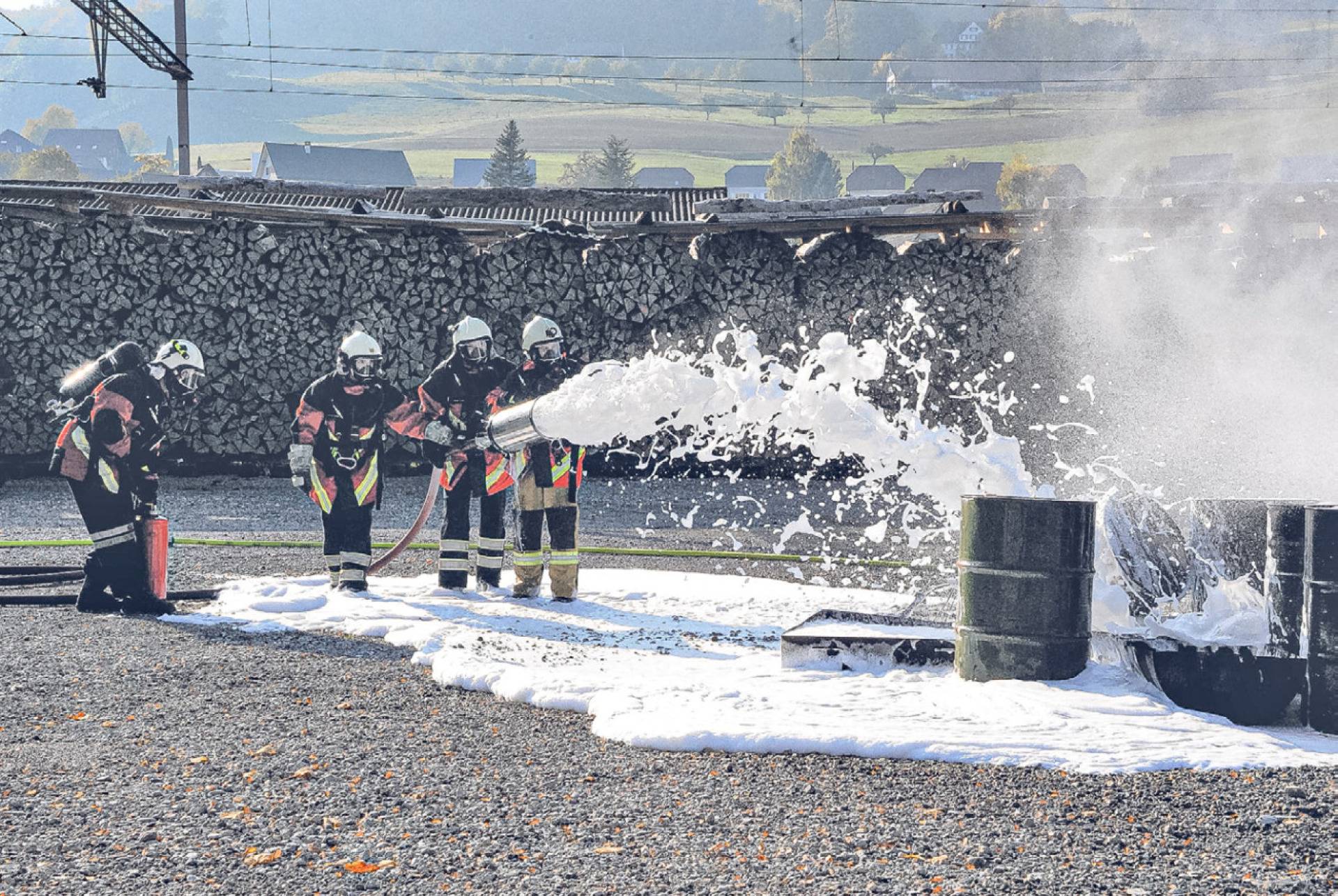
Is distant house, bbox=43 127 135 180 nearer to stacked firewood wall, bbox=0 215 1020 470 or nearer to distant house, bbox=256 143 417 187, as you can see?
distant house, bbox=256 143 417 187

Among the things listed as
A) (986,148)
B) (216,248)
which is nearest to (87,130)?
(986,148)

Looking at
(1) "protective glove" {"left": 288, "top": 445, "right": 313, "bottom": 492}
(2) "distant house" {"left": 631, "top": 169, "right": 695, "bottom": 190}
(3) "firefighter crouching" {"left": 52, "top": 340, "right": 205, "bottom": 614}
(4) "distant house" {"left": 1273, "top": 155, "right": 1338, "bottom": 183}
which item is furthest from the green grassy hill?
(3) "firefighter crouching" {"left": 52, "top": 340, "right": 205, "bottom": 614}

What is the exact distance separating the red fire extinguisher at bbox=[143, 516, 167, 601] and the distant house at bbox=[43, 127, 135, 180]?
624 ft

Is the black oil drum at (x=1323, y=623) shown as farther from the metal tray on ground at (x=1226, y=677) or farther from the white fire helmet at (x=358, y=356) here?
the white fire helmet at (x=358, y=356)

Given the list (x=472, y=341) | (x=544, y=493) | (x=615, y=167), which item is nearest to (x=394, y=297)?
(x=472, y=341)

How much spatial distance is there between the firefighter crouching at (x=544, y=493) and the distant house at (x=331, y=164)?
103m

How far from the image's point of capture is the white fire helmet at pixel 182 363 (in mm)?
9266

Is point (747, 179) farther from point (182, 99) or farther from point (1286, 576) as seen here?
point (1286, 576)

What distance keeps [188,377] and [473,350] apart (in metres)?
1.99

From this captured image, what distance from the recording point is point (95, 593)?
8.84 m

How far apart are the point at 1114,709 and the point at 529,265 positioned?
11.9m

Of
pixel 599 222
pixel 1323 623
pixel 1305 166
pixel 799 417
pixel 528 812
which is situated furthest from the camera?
pixel 1305 166

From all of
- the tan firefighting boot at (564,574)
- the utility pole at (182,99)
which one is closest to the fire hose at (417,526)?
the tan firefighting boot at (564,574)

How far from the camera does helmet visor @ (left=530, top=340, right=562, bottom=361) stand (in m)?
9.54
